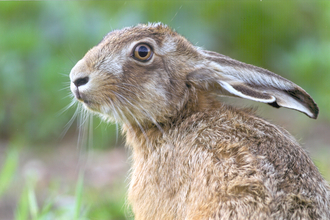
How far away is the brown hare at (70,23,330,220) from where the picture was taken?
2.65m

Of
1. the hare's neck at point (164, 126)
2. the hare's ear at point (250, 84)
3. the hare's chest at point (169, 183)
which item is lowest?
the hare's chest at point (169, 183)

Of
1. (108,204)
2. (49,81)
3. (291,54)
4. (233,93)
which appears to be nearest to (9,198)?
(108,204)

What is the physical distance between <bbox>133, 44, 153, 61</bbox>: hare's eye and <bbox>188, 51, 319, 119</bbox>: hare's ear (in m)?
0.35

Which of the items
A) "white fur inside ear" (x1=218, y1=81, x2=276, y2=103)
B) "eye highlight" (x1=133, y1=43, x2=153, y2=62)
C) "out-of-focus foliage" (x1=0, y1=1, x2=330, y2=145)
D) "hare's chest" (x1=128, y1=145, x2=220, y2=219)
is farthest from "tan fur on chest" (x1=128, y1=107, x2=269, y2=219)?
"out-of-focus foliage" (x1=0, y1=1, x2=330, y2=145)

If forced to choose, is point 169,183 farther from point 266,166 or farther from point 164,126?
point 266,166

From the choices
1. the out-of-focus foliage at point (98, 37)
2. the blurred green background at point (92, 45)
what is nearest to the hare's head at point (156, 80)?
the blurred green background at point (92, 45)

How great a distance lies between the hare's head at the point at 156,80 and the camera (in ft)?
9.98

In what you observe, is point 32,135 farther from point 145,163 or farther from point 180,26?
point 145,163

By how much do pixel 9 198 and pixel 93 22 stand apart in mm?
2639

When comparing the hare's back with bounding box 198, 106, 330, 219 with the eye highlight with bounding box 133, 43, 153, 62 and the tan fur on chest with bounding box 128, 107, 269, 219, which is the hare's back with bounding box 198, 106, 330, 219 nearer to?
the tan fur on chest with bounding box 128, 107, 269, 219

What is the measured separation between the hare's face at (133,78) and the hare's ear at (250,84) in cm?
15

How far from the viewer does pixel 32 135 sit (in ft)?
21.8

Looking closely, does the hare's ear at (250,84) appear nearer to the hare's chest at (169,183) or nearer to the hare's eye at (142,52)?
the hare's eye at (142,52)

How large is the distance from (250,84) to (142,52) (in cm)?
78
